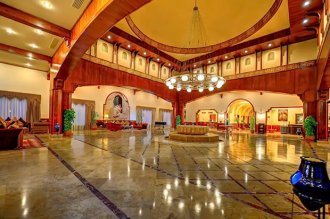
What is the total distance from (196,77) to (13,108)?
11784mm

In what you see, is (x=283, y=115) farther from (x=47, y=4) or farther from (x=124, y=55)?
(x=47, y=4)

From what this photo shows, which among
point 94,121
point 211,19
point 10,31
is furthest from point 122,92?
point 211,19

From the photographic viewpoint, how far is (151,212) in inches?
86.1

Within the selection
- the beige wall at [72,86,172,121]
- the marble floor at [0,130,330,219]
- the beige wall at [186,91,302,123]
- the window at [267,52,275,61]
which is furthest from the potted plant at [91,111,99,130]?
the window at [267,52,275,61]

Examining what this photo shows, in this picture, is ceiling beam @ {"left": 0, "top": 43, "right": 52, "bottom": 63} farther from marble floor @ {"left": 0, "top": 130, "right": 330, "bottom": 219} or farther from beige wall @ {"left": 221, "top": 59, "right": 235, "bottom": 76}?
beige wall @ {"left": 221, "top": 59, "right": 235, "bottom": 76}

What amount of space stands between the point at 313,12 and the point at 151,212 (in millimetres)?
9094

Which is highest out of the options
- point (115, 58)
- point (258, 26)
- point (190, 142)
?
point (258, 26)

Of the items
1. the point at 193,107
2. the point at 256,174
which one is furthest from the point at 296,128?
the point at 256,174

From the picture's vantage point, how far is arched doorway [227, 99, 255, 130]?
18.4 m

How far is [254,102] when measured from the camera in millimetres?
15250

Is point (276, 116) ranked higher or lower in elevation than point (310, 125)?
higher

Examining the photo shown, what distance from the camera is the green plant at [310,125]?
9352 mm

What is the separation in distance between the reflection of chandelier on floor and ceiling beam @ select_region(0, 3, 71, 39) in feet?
14.9

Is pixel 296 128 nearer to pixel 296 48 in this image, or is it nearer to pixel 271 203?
pixel 296 48
